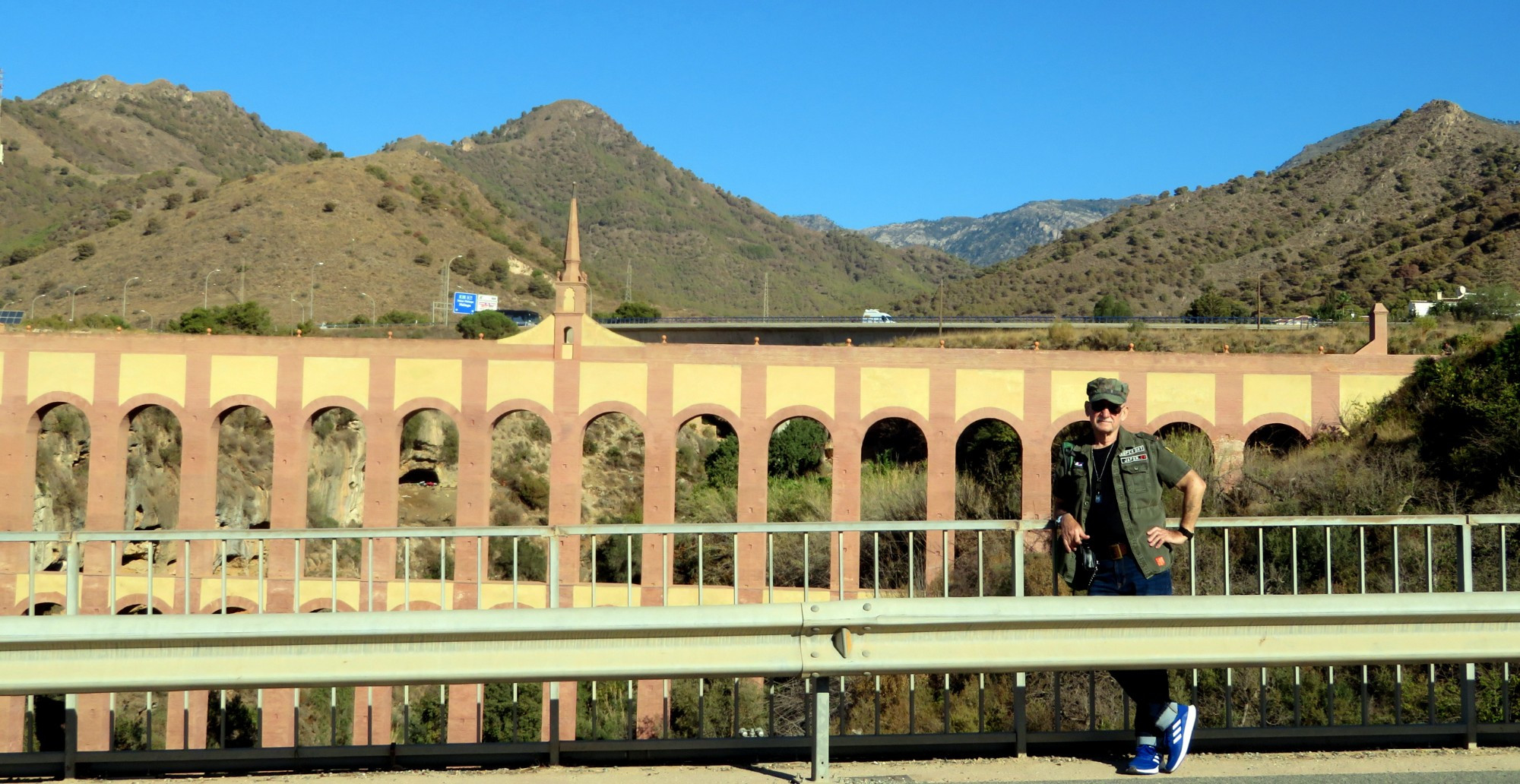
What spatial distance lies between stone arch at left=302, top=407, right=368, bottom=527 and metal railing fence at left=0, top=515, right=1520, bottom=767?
3028 mm

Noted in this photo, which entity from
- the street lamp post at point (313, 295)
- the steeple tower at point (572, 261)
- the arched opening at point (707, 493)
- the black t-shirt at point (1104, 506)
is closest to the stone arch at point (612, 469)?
the arched opening at point (707, 493)

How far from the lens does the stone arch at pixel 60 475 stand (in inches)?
1265

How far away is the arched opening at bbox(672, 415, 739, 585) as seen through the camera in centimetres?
3008

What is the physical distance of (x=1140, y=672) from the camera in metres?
5.45

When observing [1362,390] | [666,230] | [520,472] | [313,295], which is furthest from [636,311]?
[666,230]

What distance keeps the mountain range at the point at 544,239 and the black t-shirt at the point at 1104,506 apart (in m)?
59.8

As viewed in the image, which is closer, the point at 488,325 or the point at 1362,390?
the point at 1362,390

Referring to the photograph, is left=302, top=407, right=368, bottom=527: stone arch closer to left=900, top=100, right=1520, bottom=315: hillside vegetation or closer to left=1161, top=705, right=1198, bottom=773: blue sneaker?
left=1161, top=705, right=1198, bottom=773: blue sneaker

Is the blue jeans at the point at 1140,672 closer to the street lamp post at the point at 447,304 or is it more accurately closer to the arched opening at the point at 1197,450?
the arched opening at the point at 1197,450

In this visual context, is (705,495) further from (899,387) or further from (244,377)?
(244,377)

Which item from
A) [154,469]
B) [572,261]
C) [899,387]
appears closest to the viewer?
[899,387]

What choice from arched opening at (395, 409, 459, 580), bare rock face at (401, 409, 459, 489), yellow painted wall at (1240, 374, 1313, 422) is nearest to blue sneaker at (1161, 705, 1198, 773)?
yellow painted wall at (1240, 374, 1313, 422)

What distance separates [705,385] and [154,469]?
1881 cm

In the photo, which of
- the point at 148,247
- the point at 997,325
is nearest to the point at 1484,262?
the point at 997,325
